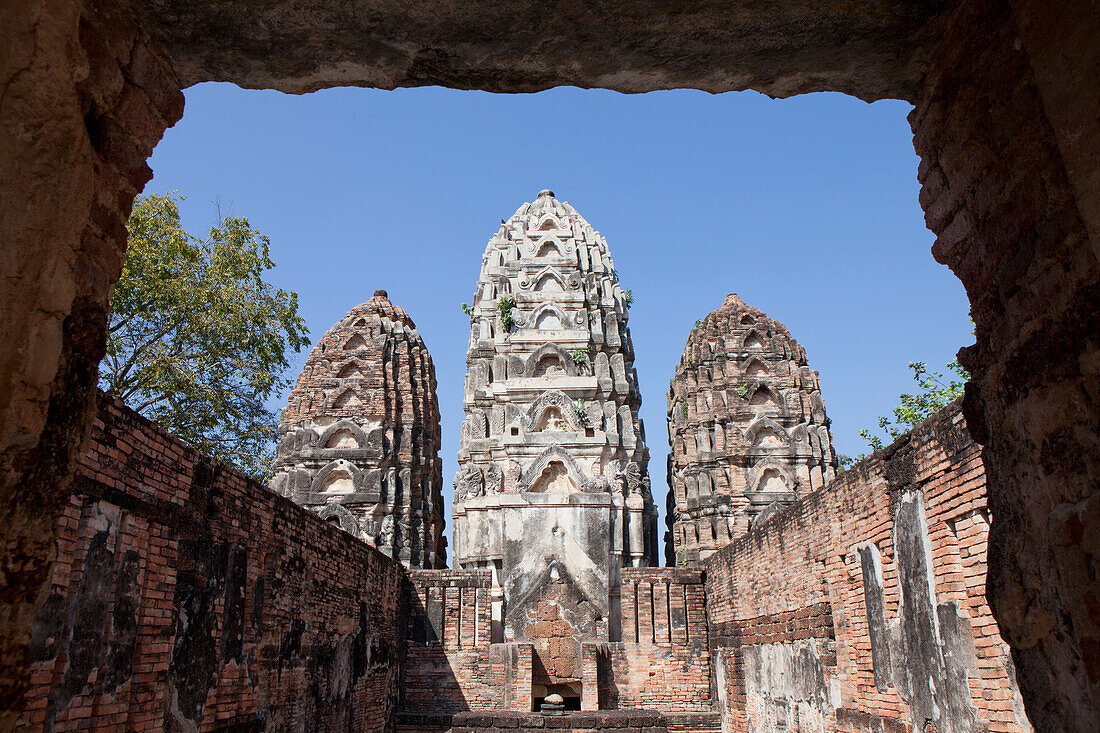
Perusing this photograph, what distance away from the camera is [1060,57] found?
2.75 metres

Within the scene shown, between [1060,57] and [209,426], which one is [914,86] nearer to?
[1060,57]

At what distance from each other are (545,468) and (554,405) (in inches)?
107

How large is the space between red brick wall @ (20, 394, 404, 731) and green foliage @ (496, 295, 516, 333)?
15.3m

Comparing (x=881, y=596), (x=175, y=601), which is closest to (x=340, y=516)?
(x=175, y=601)

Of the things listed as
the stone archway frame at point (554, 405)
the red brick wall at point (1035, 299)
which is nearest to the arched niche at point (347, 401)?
the stone archway frame at point (554, 405)

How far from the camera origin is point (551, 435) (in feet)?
77.4

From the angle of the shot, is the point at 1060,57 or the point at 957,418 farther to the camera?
the point at 957,418

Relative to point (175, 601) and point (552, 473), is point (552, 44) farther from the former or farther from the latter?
point (552, 473)

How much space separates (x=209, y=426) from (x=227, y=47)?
565 inches

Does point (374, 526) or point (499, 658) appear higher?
point (374, 526)

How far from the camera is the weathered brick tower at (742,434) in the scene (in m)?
23.7

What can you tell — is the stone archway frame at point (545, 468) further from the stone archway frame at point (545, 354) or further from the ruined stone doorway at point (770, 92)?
the ruined stone doorway at point (770, 92)

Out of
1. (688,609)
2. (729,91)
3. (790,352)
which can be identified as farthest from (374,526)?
(729,91)

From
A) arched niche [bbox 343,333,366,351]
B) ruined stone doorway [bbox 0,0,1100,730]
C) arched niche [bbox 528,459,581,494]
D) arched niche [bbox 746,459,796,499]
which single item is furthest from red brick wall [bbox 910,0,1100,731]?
arched niche [bbox 343,333,366,351]
